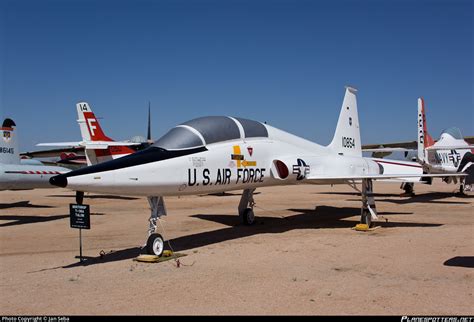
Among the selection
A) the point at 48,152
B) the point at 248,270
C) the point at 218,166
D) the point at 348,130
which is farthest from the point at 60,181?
the point at 48,152

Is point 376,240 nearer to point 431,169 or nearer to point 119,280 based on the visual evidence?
point 119,280

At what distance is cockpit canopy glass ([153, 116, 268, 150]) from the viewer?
9080 mm

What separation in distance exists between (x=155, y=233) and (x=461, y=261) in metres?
5.80

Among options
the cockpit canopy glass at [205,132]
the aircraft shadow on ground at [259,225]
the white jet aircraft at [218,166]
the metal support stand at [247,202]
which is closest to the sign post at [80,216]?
the aircraft shadow on ground at [259,225]

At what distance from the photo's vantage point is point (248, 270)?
293 inches

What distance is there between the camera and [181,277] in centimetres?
701

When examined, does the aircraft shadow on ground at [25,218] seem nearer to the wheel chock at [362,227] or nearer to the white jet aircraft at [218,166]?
the white jet aircraft at [218,166]

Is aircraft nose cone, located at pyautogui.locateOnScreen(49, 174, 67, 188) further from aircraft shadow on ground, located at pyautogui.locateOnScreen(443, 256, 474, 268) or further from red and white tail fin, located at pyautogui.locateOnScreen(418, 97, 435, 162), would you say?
red and white tail fin, located at pyautogui.locateOnScreen(418, 97, 435, 162)

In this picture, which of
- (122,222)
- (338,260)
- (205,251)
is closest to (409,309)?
(338,260)

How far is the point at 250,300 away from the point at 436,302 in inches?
92.7

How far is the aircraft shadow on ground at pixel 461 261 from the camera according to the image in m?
7.65

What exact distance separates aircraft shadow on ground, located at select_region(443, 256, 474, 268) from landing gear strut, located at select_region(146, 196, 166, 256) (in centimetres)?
531

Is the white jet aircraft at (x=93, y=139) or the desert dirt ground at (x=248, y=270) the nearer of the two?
the desert dirt ground at (x=248, y=270)

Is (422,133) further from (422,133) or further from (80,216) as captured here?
(80,216)
